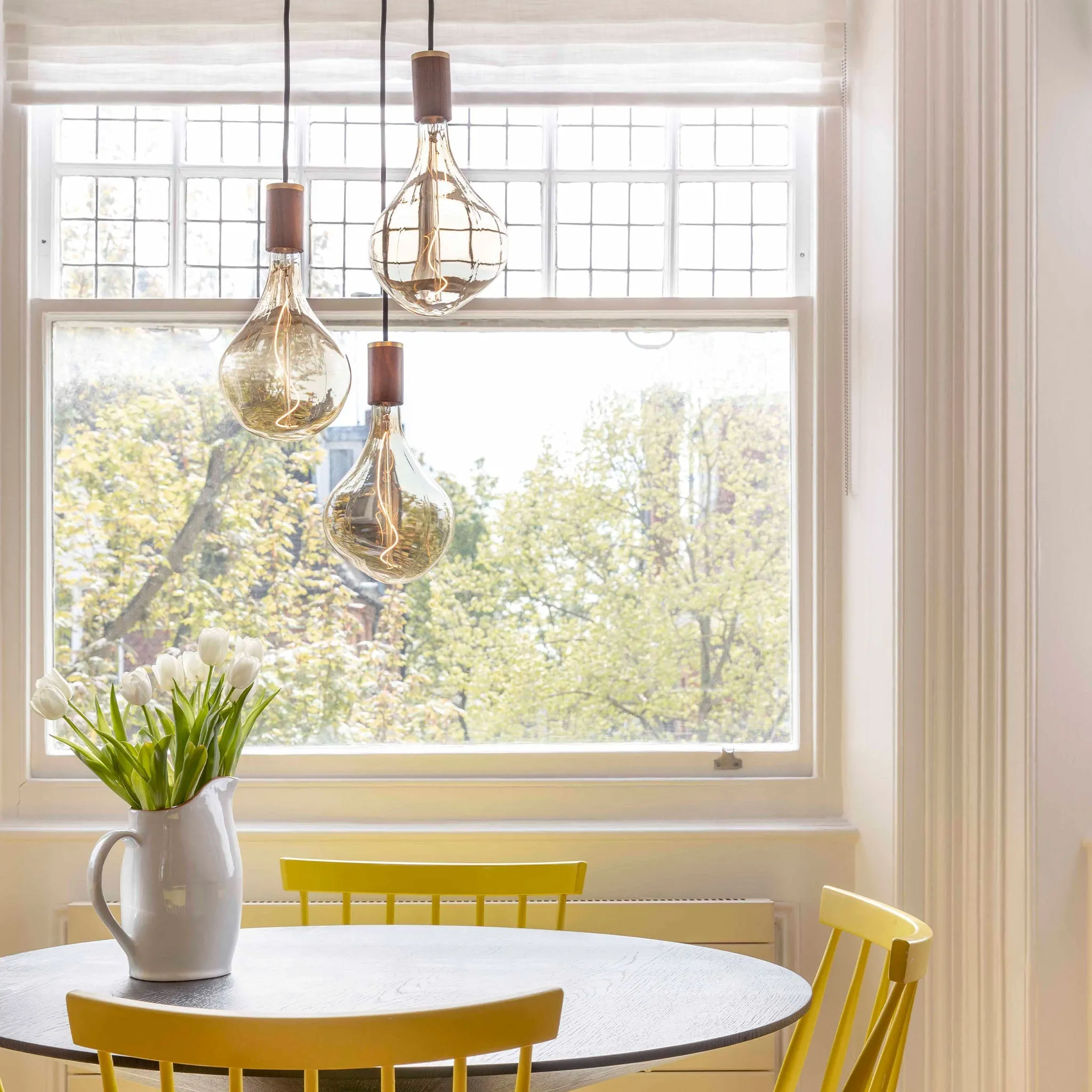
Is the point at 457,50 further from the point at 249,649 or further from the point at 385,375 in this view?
the point at 249,649

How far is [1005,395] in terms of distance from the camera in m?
2.19

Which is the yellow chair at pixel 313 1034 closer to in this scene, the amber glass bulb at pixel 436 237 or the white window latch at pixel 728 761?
the amber glass bulb at pixel 436 237

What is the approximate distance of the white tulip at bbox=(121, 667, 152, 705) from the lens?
5.65ft

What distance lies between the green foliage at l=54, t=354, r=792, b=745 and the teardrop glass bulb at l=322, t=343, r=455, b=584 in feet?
3.67

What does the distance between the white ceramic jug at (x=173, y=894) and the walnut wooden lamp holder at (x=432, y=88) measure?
1.02 meters

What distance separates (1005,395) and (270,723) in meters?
1.71

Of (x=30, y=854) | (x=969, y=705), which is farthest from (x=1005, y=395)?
(x=30, y=854)

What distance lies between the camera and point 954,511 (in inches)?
91.9

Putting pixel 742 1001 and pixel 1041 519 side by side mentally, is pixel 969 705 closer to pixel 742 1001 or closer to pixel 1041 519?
pixel 1041 519

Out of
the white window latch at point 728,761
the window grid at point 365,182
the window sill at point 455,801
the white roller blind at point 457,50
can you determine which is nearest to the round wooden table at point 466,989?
the window sill at point 455,801

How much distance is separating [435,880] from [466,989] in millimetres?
518

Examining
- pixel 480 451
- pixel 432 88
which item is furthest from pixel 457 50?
pixel 432 88

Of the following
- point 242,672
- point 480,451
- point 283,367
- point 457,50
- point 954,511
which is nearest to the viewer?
point 283,367

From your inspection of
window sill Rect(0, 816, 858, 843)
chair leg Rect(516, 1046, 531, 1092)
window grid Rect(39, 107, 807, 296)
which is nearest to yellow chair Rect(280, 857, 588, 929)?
window sill Rect(0, 816, 858, 843)
